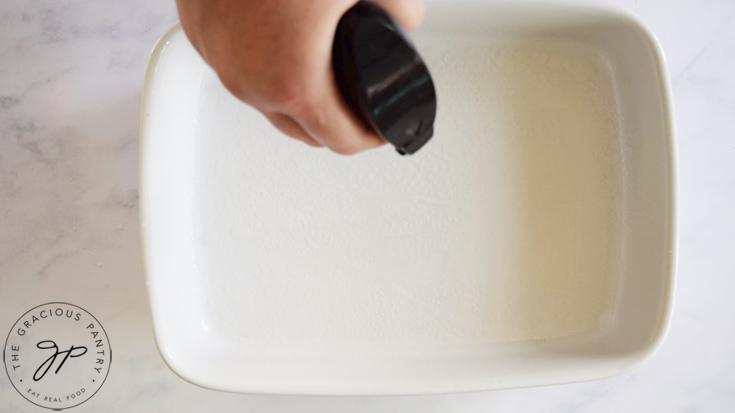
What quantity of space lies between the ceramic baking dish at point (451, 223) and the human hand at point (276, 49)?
1.02 feet

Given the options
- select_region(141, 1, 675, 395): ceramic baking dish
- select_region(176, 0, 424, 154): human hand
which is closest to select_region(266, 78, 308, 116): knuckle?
select_region(176, 0, 424, 154): human hand

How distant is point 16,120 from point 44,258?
131mm

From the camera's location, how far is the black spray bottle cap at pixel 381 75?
211 mm

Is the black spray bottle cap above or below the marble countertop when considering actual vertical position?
above

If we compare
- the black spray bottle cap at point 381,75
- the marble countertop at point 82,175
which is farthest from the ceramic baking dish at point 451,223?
the black spray bottle cap at point 381,75

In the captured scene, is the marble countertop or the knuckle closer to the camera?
the knuckle

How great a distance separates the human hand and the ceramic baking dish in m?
0.31

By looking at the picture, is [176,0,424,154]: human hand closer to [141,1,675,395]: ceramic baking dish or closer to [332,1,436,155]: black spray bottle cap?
[332,1,436,155]: black spray bottle cap

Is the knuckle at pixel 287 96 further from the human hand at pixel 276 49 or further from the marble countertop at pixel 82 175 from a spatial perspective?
the marble countertop at pixel 82 175

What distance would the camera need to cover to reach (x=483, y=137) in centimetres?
54

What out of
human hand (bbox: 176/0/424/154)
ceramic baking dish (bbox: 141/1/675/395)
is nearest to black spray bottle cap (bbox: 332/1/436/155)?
human hand (bbox: 176/0/424/154)

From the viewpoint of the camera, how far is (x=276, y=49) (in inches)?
7.6

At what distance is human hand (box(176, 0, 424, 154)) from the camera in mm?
190

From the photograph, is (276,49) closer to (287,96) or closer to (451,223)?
(287,96)
